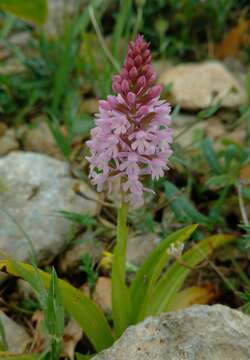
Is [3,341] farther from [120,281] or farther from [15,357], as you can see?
[120,281]

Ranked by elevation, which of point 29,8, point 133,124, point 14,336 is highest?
point 29,8

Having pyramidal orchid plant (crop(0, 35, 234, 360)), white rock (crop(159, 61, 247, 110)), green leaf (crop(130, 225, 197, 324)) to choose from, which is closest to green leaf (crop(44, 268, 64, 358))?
pyramidal orchid plant (crop(0, 35, 234, 360))

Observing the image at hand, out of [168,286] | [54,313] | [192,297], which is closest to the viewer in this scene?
[54,313]

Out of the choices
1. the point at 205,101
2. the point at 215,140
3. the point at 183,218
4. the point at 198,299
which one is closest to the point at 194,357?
the point at 198,299

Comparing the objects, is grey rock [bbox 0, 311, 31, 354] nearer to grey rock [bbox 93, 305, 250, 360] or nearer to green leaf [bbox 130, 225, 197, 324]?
green leaf [bbox 130, 225, 197, 324]

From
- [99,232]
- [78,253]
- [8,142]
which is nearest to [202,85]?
[8,142]

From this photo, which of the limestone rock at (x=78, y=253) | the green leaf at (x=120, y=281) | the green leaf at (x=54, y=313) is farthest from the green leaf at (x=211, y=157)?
the green leaf at (x=54, y=313)
